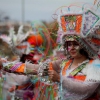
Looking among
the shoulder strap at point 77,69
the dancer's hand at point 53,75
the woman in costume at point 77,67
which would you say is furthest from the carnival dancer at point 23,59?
the dancer's hand at point 53,75

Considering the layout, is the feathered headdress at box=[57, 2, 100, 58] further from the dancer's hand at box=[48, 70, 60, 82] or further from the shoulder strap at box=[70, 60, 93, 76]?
the dancer's hand at box=[48, 70, 60, 82]

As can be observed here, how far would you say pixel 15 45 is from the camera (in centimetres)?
704

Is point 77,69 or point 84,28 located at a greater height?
point 84,28

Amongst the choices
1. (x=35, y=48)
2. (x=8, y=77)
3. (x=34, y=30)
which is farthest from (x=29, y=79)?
(x=34, y=30)

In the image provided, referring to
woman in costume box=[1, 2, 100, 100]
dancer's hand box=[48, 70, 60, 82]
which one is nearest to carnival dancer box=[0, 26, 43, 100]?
woman in costume box=[1, 2, 100, 100]

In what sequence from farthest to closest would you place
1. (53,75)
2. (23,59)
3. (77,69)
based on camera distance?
(23,59) → (77,69) → (53,75)

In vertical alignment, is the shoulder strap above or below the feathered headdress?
below

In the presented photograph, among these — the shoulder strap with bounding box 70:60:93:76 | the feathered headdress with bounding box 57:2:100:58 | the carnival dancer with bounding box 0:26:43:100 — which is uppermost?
the feathered headdress with bounding box 57:2:100:58

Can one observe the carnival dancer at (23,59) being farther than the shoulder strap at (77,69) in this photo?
Yes

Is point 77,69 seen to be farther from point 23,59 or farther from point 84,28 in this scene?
point 23,59

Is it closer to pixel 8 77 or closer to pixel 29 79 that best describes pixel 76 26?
pixel 29 79

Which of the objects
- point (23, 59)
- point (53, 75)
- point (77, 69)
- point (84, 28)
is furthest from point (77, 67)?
point (23, 59)

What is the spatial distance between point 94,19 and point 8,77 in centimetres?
211

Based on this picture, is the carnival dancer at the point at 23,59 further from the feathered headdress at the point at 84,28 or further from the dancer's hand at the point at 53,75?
the dancer's hand at the point at 53,75
